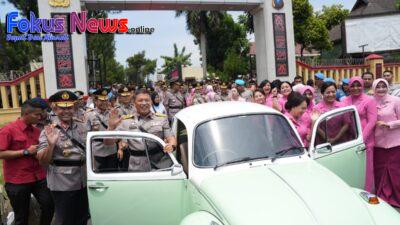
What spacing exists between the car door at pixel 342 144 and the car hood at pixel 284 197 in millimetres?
793

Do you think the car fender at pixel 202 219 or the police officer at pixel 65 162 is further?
the police officer at pixel 65 162

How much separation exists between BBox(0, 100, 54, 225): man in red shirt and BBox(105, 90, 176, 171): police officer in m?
0.95

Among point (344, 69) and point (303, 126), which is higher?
point (344, 69)

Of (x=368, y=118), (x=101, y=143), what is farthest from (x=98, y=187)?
(x=368, y=118)

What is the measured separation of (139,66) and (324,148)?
80.9 metres

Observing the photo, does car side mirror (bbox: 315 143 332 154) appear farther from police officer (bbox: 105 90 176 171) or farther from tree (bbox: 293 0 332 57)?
tree (bbox: 293 0 332 57)

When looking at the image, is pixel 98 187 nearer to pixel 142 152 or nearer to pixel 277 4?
pixel 142 152

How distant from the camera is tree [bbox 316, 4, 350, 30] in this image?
38594 millimetres

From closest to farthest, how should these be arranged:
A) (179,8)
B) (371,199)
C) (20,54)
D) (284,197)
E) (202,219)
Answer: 1. (284,197)
2. (202,219)
3. (371,199)
4. (179,8)
5. (20,54)

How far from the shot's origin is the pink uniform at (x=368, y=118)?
509 cm

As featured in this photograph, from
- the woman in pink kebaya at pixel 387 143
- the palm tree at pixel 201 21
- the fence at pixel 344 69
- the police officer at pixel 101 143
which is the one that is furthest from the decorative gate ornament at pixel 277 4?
the palm tree at pixel 201 21

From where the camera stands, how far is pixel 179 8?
1588 centimetres

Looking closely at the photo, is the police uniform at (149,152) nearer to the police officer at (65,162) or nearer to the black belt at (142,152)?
the black belt at (142,152)

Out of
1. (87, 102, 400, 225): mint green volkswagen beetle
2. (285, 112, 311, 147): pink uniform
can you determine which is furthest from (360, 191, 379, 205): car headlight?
(285, 112, 311, 147): pink uniform
